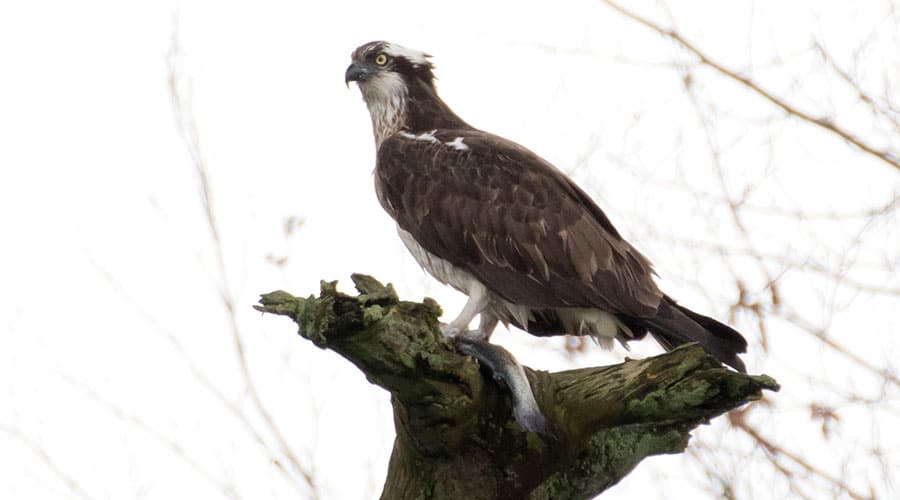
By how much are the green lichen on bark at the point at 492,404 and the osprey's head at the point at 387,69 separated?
270 cm

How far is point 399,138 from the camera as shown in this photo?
6680 millimetres

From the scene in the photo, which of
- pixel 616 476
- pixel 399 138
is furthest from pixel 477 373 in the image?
pixel 399 138

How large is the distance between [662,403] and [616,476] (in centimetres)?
58

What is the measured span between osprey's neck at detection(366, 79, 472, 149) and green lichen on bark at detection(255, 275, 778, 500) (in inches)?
93.5

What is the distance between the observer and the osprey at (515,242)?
19.3 ft

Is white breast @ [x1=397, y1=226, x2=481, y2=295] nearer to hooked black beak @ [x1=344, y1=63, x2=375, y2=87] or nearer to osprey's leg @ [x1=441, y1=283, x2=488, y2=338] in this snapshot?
osprey's leg @ [x1=441, y1=283, x2=488, y2=338]

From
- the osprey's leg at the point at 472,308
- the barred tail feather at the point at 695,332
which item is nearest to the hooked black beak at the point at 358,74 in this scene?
the osprey's leg at the point at 472,308

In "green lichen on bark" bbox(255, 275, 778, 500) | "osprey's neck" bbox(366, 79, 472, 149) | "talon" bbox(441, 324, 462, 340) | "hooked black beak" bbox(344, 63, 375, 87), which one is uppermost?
"hooked black beak" bbox(344, 63, 375, 87)

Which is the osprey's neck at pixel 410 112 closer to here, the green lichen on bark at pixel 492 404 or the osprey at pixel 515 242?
the osprey at pixel 515 242

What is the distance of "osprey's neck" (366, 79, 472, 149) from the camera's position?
698cm

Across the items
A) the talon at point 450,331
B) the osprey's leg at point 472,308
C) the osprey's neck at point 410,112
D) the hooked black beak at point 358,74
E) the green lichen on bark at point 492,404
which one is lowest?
the green lichen on bark at point 492,404

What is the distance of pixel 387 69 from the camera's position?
7316 millimetres

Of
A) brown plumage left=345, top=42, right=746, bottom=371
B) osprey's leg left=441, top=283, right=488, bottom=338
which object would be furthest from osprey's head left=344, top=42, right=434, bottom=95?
osprey's leg left=441, top=283, right=488, bottom=338

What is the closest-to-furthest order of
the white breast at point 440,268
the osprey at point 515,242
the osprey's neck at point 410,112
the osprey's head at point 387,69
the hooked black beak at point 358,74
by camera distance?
the osprey at point 515,242
the white breast at point 440,268
the osprey's neck at point 410,112
the osprey's head at point 387,69
the hooked black beak at point 358,74
